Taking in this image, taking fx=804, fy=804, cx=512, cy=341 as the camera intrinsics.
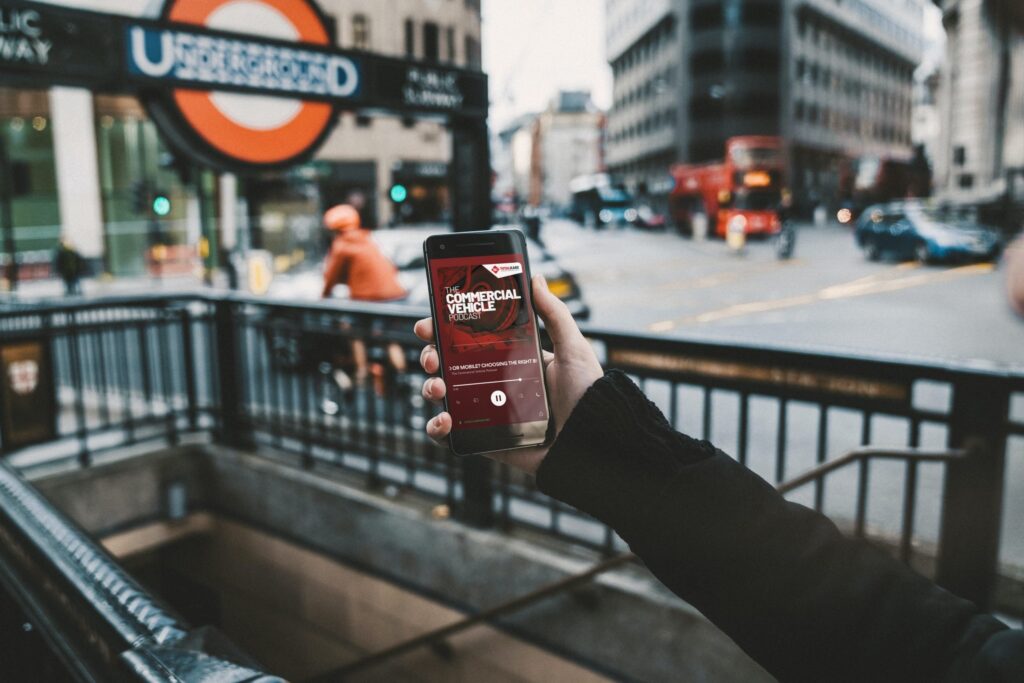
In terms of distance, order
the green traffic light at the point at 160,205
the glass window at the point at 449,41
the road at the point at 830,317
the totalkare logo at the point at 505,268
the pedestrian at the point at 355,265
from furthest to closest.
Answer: the green traffic light at the point at 160,205
the pedestrian at the point at 355,265
the road at the point at 830,317
the glass window at the point at 449,41
the totalkare logo at the point at 505,268

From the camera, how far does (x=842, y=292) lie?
17875 millimetres

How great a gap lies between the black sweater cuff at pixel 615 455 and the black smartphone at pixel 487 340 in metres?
0.21

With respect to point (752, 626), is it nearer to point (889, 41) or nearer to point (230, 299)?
point (230, 299)

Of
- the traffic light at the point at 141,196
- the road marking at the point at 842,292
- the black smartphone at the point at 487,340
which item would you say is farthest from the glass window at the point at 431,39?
the traffic light at the point at 141,196

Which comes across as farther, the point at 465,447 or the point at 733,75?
the point at 733,75

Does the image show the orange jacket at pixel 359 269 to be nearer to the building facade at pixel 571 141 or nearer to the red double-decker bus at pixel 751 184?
the red double-decker bus at pixel 751 184

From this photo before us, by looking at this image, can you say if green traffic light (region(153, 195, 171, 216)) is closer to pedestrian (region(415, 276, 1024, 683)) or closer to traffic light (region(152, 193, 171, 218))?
traffic light (region(152, 193, 171, 218))

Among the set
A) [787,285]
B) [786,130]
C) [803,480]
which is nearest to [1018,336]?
[787,285]

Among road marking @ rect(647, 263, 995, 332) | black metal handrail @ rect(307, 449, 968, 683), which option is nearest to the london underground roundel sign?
black metal handrail @ rect(307, 449, 968, 683)

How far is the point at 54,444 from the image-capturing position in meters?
6.18

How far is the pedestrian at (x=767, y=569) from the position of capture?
0.98 meters

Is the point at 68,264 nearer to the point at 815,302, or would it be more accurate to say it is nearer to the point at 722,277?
the point at 722,277

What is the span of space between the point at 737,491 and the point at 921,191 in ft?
188

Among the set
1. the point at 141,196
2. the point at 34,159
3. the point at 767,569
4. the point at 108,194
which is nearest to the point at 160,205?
the point at 141,196
